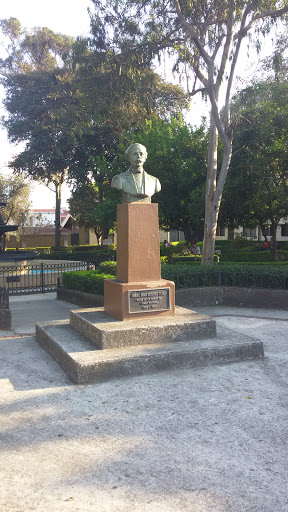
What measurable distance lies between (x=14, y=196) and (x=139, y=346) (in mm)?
34453

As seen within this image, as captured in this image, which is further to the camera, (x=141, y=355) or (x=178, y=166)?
(x=178, y=166)

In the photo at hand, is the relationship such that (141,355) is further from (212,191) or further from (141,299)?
(212,191)

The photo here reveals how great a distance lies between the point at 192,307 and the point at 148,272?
4480 mm

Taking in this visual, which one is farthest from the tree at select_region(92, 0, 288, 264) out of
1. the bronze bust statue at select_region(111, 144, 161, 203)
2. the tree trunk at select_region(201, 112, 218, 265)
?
the bronze bust statue at select_region(111, 144, 161, 203)

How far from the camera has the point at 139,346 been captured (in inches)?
271

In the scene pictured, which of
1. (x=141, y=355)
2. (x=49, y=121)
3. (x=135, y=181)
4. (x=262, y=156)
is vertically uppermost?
(x=49, y=121)

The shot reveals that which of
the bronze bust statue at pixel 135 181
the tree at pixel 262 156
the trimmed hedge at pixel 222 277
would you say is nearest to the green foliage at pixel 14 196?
the tree at pixel 262 156

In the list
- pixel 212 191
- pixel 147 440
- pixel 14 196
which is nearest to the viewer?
pixel 147 440

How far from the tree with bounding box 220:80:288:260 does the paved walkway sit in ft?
42.6

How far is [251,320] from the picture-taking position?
10.2m

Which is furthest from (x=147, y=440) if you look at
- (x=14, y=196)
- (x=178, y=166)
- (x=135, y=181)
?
(x=14, y=196)

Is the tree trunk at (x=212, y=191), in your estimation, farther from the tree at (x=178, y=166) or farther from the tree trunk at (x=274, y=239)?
the tree trunk at (x=274, y=239)

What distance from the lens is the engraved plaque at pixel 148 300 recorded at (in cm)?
743

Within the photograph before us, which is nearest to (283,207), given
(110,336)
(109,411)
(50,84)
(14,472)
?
(110,336)
